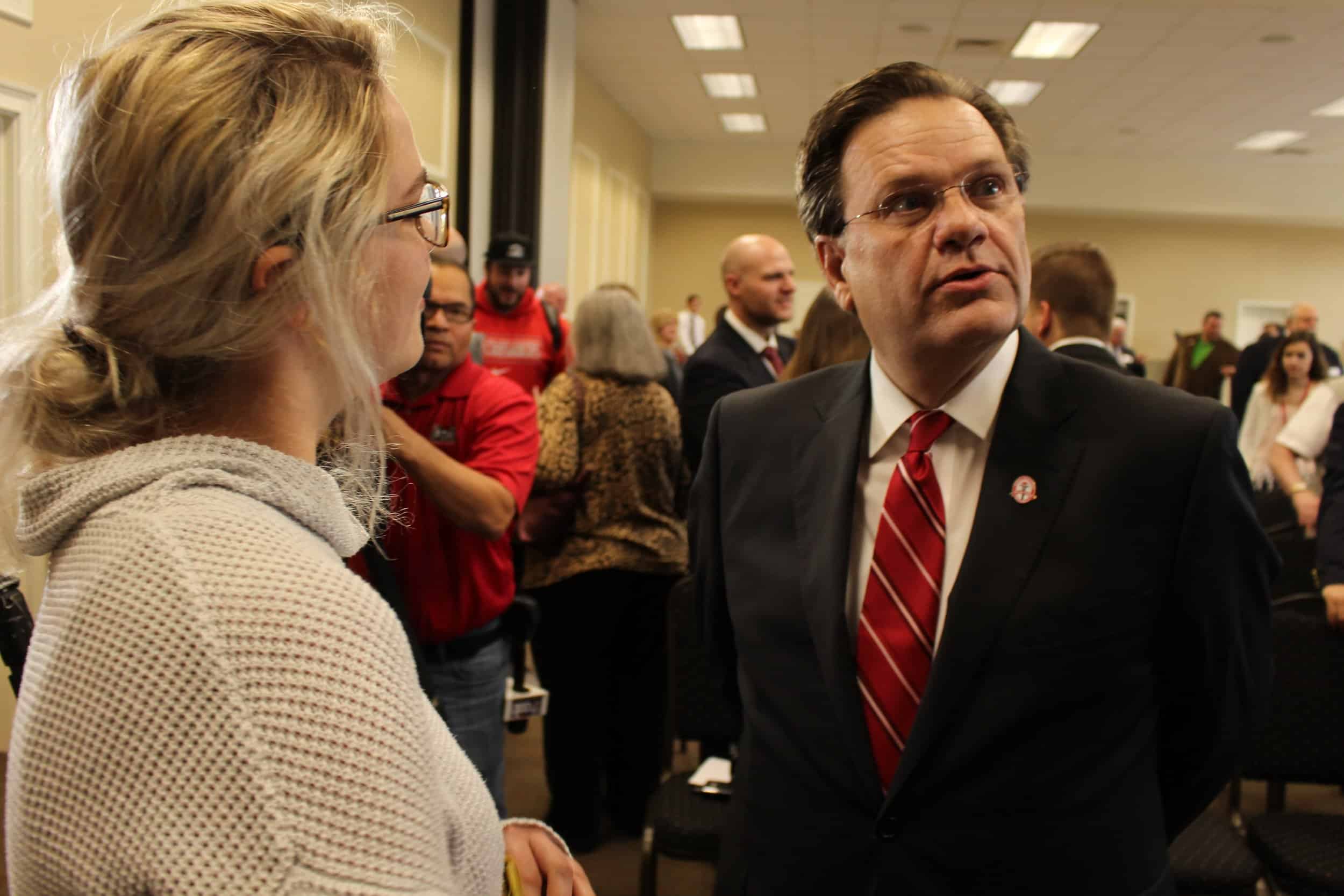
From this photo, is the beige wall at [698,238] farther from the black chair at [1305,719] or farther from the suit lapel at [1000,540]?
the suit lapel at [1000,540]

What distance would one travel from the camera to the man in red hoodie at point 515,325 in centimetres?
473

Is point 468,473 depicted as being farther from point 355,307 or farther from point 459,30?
point 459,30

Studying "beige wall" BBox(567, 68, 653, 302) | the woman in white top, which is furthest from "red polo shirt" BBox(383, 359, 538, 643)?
"beige wall" BBox(567, 68, 653, 302)

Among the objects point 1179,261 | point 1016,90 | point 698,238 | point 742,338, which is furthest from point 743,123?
point 742,338

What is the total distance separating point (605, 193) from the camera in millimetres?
11203

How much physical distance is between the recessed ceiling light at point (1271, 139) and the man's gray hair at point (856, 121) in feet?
41.9

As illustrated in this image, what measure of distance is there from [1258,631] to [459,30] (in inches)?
257

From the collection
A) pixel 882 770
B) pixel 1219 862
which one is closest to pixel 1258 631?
pixel 882 770

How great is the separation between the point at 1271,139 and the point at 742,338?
12031 mm

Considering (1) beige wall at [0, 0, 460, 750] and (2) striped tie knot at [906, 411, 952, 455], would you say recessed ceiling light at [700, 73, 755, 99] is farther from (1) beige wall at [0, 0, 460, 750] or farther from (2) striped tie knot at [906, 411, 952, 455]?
(2) striped tie knot at [906, 411, 952, 455]

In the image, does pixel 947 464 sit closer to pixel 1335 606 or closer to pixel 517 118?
pixel 1335 606

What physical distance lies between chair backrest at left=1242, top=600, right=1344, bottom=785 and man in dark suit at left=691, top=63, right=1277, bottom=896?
1.21 m

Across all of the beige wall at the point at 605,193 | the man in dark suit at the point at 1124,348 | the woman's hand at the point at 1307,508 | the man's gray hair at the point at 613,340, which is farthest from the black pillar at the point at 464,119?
the woman's hand at the point at 1307,508

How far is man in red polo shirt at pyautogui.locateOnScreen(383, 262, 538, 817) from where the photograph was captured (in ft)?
6.84
